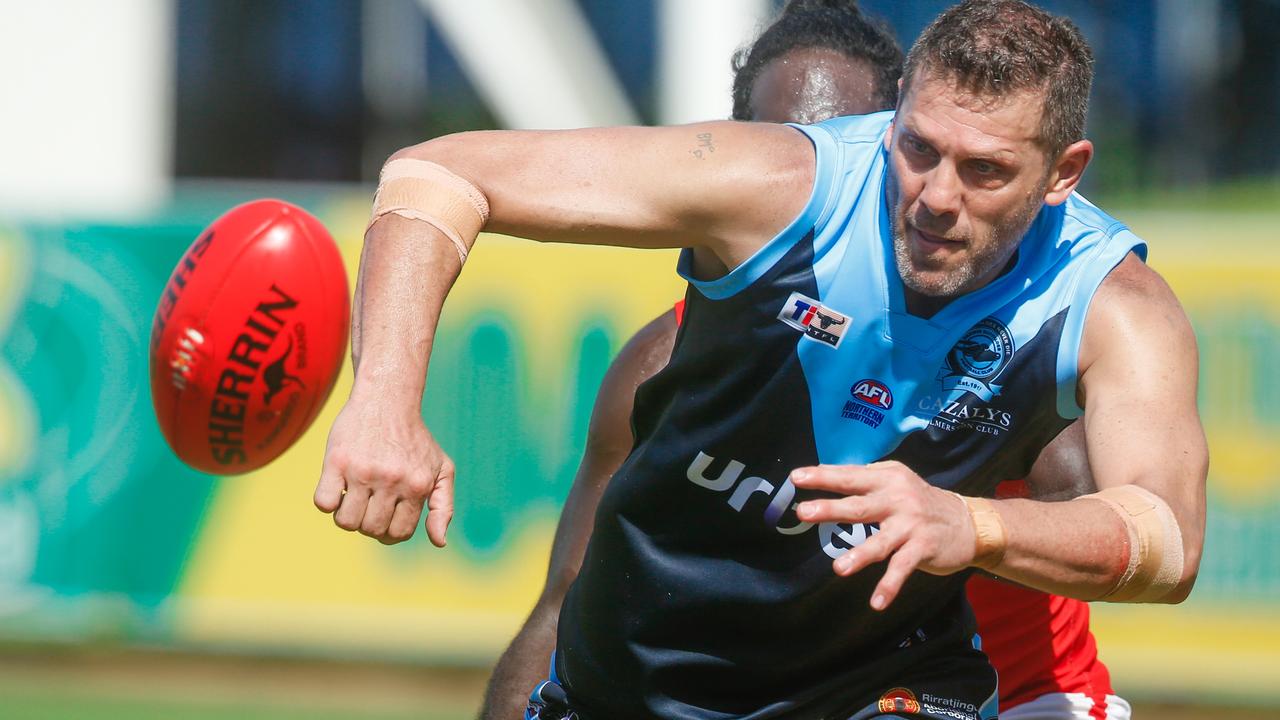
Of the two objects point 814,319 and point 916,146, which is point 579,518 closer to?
point 814,319

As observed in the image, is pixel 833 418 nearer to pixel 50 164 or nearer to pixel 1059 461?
pixel 1059 461

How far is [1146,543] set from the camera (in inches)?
105

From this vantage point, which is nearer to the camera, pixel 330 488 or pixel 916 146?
pixel 330 488

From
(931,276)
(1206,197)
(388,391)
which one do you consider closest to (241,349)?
(388,391)

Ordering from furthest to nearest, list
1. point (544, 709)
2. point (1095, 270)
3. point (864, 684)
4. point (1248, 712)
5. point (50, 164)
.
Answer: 1. point (50, 164)
2. point (1248, 712)
3. point (544, 709)
4. point (864, 684)
5. point (1095, 270)

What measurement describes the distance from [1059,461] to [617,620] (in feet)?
3.72

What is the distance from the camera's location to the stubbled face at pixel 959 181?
9.58 ft

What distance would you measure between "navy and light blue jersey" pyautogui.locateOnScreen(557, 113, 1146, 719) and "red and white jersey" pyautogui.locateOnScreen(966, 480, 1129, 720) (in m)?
0.63

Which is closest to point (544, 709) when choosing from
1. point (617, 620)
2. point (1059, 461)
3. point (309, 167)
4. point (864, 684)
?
point (617, 620)

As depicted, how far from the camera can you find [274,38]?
582 inches

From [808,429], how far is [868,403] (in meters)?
0.12

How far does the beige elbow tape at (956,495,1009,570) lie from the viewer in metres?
2.48

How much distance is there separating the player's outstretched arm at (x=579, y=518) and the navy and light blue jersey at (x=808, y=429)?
50 centimetres

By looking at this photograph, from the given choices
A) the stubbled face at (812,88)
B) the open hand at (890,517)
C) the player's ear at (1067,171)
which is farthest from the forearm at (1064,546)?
the stubbled face at (812,88)
